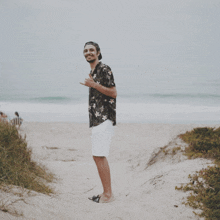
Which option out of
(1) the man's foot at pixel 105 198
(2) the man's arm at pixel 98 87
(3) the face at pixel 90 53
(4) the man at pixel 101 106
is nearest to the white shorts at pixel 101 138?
(4) the man at pixel 101 106

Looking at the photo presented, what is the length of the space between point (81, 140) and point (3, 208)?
27.3 feet

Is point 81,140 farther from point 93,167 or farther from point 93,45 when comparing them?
point 93,45

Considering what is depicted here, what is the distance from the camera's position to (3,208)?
3.08 metres

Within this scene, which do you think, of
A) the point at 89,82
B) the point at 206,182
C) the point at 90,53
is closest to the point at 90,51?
the point at 90,53

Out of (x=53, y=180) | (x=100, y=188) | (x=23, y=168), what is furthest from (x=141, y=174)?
(x=23, y=168)

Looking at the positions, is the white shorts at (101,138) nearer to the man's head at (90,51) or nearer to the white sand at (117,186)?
the white sand at (117,186)

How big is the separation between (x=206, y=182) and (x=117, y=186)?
2.09 m

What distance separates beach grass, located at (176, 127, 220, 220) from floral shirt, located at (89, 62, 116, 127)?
173 centimetres

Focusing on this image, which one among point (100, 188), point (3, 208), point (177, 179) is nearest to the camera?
point (3, 208)

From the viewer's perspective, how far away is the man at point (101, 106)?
417cm

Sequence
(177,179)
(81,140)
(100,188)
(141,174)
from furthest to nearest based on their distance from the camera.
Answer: (81,140)
(141,174)
(100,188)
(177,179)

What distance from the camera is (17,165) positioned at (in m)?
4.80

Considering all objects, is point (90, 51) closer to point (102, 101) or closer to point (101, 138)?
point (102, 101)

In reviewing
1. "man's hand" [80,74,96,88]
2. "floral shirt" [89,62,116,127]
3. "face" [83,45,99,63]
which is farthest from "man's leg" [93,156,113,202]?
"face" [83,45,99,63]
